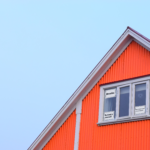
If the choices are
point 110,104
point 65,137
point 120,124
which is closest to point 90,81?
point 110,104

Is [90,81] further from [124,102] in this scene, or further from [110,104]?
[124,102]

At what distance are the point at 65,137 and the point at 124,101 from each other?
3.84 m

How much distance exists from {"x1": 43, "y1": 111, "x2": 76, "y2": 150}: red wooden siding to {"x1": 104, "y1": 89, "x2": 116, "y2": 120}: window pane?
6.41ft

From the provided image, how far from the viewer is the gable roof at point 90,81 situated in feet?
60.1

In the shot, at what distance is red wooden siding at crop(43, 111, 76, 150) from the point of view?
747 inches

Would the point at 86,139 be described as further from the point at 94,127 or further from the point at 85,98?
the point at 85,98

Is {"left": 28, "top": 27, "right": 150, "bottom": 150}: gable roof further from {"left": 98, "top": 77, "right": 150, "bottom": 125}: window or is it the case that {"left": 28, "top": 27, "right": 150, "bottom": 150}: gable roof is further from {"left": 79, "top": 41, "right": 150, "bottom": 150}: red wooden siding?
{"left": 98, "top": 77, "right": 150, "bottom": 125}: window

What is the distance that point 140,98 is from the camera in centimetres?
1714

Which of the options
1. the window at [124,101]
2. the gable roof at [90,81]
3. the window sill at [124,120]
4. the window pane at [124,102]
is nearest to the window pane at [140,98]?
the window at [124,101]

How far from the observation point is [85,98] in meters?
19.3

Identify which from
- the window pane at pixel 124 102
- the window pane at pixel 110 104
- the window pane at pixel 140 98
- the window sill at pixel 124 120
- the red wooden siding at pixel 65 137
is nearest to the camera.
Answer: the window sill at pixel 124 120

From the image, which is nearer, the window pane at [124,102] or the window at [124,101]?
the window at [124,101]

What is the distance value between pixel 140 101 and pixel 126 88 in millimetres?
1087

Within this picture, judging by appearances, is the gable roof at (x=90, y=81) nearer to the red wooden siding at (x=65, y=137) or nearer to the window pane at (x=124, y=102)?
the red wooden siding at (x=65, y=137)
